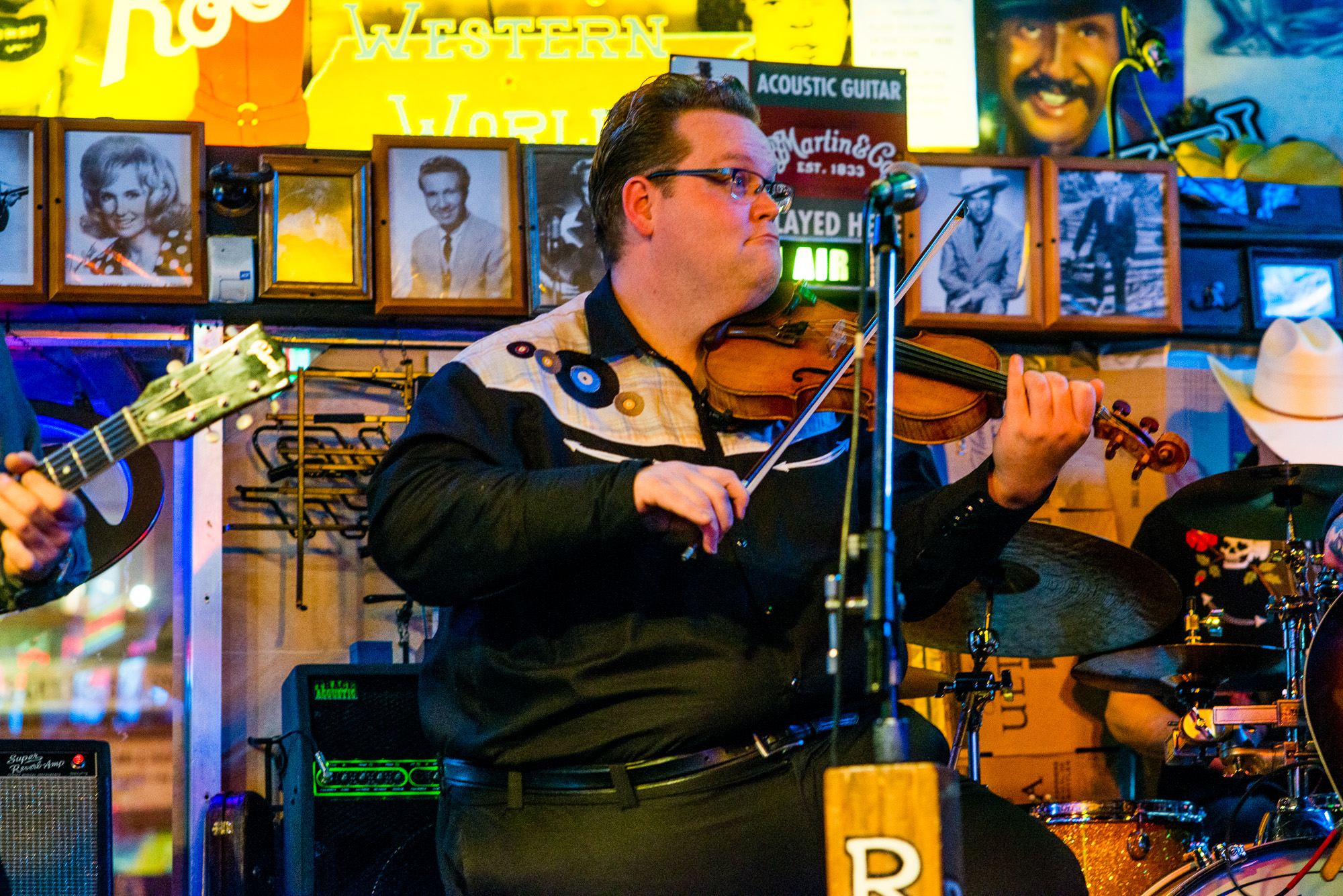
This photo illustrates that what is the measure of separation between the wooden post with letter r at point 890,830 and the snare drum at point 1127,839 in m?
1.90

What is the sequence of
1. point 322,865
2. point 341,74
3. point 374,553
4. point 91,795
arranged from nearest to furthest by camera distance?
point 374,553 < point 91,795 < point 322,865 < point 341,74

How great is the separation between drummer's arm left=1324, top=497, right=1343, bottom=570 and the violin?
0.57 meters

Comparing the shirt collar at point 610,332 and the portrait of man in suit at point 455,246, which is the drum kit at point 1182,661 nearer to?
the shirt collar at point 610,332

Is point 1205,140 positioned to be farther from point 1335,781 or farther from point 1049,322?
point 1335,781

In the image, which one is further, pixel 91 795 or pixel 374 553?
pixel 91 795

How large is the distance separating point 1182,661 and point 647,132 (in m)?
1.98

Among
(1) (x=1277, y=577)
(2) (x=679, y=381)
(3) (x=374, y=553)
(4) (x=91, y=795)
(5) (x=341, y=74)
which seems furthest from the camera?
(5) (x=341, y=74)

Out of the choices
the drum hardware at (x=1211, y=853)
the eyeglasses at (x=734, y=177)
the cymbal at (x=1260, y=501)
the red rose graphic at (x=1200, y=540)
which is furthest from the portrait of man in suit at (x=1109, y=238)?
the eyeglasses at (x=734, y=177)

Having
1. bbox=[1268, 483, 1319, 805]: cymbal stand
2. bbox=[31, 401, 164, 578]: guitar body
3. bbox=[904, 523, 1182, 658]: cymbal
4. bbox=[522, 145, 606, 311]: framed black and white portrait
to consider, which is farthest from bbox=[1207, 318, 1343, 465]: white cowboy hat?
bbox=[31, 401, 164, 578]: guitar body

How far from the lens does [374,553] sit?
6.85ft

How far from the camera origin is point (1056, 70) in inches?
209

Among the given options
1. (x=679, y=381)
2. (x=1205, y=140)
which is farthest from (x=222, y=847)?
(x=1205, y=140)

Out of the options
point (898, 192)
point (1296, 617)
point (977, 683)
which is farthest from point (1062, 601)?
point (898, 192)

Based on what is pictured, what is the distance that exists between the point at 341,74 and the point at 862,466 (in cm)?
341
